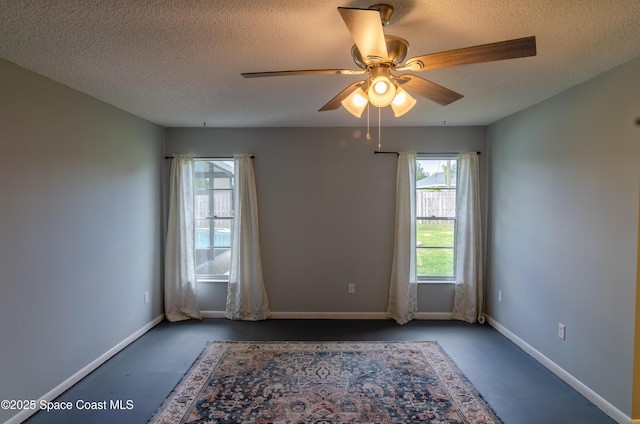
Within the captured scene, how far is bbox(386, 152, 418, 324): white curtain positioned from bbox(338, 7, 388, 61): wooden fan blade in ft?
8.27

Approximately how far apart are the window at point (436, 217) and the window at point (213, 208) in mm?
2447

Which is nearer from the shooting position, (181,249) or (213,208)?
(181,249)

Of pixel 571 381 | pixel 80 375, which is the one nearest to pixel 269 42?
pixel 80 375

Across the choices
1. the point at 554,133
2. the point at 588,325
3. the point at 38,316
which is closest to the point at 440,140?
the point at 554,133

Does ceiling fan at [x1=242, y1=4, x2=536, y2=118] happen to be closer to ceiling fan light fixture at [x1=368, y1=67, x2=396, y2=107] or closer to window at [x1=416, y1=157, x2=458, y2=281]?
ceiling fan light fixture at [x1=368, y1=67, x2=396, y2=107]

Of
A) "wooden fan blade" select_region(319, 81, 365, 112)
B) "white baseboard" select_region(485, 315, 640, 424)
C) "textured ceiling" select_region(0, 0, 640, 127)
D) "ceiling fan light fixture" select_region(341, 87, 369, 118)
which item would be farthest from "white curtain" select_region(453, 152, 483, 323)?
"ceiling fan light fixture" select_region(341, 87, 369, 118)

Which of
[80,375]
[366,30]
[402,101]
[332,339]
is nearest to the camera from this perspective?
[366,30]

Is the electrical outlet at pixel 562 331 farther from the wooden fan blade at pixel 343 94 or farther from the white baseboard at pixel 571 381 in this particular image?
the wooden fan blade at pixel 343 94

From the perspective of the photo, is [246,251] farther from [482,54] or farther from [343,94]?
[482,54]

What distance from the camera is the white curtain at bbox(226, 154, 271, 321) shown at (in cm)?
396

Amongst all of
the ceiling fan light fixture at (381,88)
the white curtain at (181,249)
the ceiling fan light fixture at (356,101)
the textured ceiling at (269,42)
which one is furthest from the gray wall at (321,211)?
the ceiling fan light fixture at (381,88)

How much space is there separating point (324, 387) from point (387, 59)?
7.80ft

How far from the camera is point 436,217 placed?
410cm

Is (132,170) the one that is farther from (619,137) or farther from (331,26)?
(619,137)
